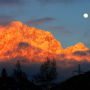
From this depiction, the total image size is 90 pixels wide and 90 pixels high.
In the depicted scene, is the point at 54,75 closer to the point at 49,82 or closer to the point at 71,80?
the point at 49,82

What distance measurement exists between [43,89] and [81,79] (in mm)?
38480

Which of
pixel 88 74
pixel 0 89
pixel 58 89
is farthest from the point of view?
pixel 0 89

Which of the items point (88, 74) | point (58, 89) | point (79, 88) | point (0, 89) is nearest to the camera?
point (79, 88)

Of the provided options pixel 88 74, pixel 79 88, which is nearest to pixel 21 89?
pixel 88 74

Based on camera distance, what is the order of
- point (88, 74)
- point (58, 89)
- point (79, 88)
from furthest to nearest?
point (88, 74) → point (58, 89) → point (79, 88)

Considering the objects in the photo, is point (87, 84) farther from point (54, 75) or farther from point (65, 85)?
point (54, 75)

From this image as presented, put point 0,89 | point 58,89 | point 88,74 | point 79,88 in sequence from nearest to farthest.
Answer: point 79,88 → point 58,89 → point 88,74 → point 0,89

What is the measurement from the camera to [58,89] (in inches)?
6339

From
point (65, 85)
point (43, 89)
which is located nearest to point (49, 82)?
point (43, 89)

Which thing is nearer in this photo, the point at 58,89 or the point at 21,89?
the point at 58,89

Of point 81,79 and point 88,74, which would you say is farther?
point 88,74

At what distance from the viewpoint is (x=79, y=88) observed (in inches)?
5925

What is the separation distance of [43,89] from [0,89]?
18.2 m

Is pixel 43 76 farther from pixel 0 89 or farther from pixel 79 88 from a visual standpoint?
pixel 79 88
